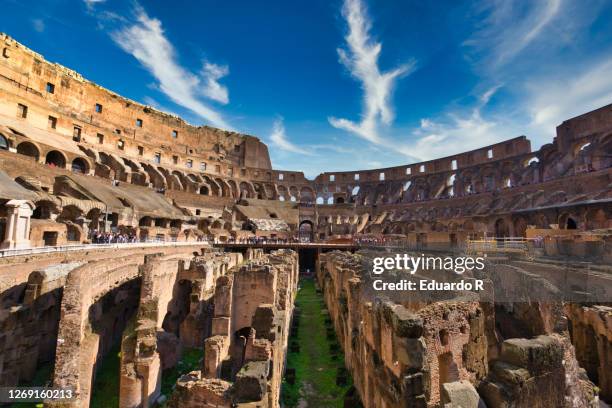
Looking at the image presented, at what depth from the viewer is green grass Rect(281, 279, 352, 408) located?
8.85 metres

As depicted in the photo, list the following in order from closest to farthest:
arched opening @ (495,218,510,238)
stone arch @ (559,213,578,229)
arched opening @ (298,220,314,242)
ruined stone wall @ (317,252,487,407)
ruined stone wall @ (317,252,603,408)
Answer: ruined stone wall @ (317,252,603,408), ruined stone wall @ (317,252,487,407), stone arch @ (559,213,578,229), arched opening @ (495,218,510,238), arched opening @ (298,220,314,242)

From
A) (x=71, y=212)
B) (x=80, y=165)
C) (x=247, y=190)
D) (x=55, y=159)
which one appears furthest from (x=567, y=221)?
(x=247, y=190)

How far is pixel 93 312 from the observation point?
9.09 meters

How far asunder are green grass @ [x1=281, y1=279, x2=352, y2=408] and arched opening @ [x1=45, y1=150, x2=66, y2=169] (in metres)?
31.5

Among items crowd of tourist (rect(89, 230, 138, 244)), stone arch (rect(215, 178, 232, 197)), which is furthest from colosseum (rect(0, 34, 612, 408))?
stone arch (rect(215, 178, 232, 197))

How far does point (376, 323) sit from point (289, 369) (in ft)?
16.7

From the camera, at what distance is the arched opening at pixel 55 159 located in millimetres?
33219

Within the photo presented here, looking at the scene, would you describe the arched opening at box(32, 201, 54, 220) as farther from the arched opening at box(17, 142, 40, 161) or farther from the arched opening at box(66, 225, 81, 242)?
the arched opening at box(17, 142, 40, 161)

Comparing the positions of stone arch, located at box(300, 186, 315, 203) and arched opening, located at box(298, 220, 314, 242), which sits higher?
stone arch, located at box(300, 186, 315, 203)

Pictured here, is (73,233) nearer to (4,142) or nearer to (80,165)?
(4,142)

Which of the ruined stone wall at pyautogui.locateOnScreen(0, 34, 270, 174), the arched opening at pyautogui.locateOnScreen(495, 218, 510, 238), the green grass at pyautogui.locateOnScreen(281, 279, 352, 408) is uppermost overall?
the ruined stone wall at pyautogui.locateOnScreen(0, 34, 270, 174)

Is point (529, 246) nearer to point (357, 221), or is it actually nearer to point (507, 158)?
point (507, 158)

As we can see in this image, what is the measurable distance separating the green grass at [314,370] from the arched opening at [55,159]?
103ft

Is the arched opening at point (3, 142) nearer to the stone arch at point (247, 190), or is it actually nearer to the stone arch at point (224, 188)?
the stone arch at point (224, 188)
